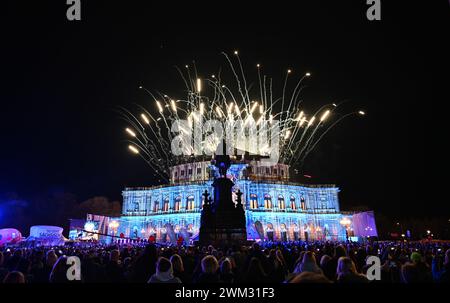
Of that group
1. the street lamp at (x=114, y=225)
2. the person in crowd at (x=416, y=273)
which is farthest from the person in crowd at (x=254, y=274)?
→ the street lamp at (x=114, y=225)

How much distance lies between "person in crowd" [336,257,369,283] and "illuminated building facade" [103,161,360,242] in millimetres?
55320

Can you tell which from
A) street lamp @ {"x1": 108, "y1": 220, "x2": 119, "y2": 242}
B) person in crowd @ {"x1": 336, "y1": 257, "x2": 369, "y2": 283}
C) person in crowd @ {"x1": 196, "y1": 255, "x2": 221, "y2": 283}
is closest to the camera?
person in crowd @ {"x1": 336, "y1": 257, "x2": 369, "y2": 283}

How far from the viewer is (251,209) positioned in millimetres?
61406

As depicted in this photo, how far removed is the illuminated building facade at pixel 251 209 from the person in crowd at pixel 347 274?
55.3 meters

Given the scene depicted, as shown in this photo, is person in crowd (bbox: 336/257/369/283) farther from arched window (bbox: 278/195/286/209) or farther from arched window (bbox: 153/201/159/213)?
arched window (bbox: 153/201/159/213)

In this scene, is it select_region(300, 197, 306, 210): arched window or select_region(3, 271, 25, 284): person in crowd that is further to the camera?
select_region(300, 197, 306, 210): arched window

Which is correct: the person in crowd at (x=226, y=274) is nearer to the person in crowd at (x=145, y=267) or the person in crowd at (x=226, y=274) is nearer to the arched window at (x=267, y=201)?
the person in crowd at (x=145, y=267)

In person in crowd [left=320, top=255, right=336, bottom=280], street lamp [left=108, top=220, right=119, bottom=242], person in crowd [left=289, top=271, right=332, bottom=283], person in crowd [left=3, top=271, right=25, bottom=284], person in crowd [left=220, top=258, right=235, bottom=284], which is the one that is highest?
person in crowd [left=289, top=271, right=332, bottom=283]

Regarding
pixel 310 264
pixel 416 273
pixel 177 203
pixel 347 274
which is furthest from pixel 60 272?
→ pixel 177 203

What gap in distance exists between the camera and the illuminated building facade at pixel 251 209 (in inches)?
2440

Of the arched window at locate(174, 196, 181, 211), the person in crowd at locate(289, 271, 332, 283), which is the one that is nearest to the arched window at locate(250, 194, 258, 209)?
the arched window at locate(174, 196, 181, 211)

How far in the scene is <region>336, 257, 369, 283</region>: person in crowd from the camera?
16.0ft

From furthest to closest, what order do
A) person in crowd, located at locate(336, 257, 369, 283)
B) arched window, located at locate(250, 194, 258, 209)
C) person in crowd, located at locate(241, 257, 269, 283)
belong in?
arched window, located at locate(250, 194, 258, 209), person in crowd, located at locate(241, 257, 269, 283), person in crowd, located at locate(336, 257, 369, 283)
